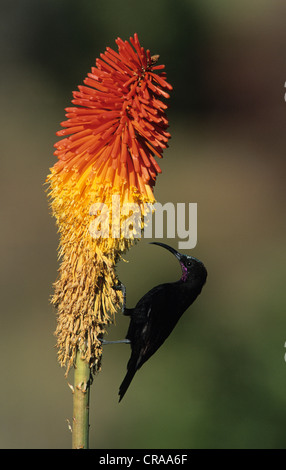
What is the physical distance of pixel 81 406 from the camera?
7.01ft

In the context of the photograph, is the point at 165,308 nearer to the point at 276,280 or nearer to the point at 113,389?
the point at 113,389

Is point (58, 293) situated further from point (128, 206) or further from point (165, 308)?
point (165, 308)

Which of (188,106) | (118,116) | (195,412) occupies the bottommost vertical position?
(195,412)

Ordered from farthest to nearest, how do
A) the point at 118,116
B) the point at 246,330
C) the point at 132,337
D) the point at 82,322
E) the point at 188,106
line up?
the point at 188,106, the point at 246,330, the point at 132,337, the point at 82,322, the point at 118,116

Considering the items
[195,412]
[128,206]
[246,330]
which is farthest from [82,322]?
[246,330]

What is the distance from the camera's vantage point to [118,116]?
212 centimetres

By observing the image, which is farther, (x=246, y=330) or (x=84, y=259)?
(x=246, y=330)

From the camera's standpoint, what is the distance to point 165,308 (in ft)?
9.16

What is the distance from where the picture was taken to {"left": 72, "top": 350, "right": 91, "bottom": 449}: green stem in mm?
2088

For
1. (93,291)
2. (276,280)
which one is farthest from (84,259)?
(276,280)

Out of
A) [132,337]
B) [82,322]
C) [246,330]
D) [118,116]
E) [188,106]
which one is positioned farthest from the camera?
[188,106]

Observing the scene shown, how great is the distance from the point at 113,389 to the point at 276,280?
5.79 feet

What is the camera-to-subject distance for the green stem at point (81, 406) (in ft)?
6.85

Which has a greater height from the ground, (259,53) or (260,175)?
(259,53)
